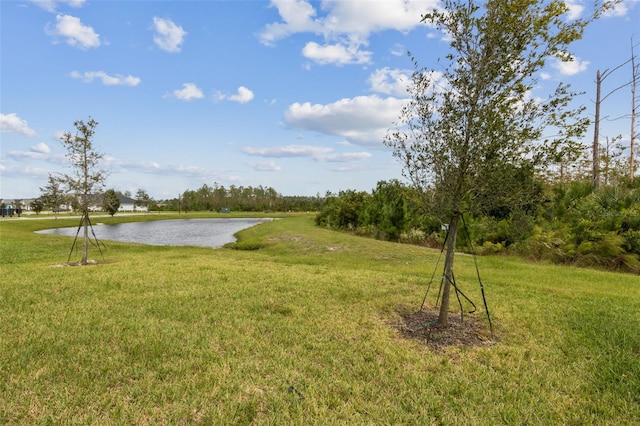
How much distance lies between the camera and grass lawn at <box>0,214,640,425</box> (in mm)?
2885

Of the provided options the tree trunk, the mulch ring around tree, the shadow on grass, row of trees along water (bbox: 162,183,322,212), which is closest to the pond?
the mulch ring around tree

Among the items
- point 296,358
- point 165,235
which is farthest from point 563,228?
point 165,235

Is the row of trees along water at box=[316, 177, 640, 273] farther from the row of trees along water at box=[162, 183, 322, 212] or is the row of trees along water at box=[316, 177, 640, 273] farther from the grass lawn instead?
the row of trees along water at box=[162, 183, 322, 212]

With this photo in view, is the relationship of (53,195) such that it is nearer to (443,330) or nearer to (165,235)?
(443,330)

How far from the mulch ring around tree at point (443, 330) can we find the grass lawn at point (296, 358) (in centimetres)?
13

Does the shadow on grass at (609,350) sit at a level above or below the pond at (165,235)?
above

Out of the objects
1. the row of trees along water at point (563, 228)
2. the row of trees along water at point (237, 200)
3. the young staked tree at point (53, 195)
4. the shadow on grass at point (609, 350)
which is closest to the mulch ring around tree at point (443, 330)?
the shadow on grass at point (609, 350)

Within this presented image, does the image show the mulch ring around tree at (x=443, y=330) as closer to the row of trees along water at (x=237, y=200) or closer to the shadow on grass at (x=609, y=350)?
the shadow on grass at (x=609, y=350)

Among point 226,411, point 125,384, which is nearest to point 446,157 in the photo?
point 226,411

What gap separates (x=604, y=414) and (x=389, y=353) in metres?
1.95

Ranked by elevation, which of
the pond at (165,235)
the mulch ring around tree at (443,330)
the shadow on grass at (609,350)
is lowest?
the pond at (165,235)

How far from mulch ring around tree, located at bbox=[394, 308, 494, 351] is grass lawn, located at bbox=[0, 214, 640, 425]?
0.13 metres

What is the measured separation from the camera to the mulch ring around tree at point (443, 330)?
4438 mm

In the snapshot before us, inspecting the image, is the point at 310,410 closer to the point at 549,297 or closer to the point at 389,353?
the point at 389,353
